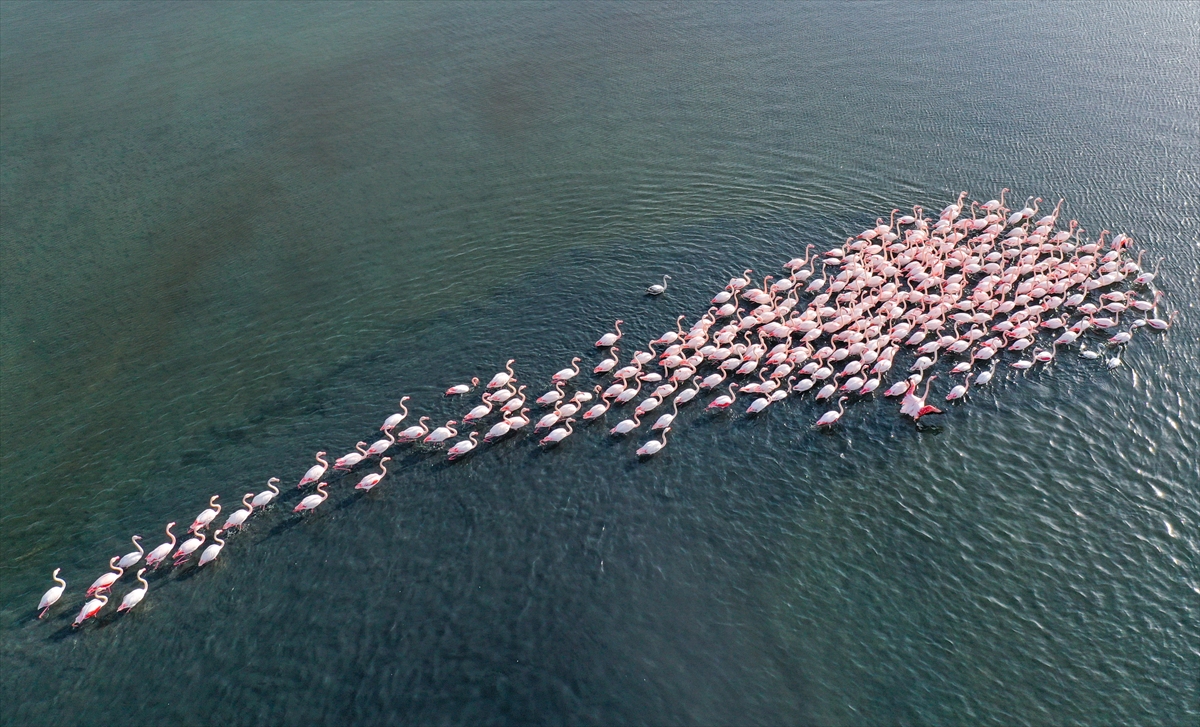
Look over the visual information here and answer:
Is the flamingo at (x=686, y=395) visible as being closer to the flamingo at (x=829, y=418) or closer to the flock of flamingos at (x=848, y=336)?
the flock of flamingos at (x=848, y=336)

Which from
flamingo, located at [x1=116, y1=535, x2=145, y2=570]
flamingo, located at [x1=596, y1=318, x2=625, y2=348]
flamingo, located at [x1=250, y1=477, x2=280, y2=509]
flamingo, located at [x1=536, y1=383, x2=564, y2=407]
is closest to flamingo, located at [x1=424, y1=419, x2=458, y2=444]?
flamingo, located at [x1=536, y1=383, x2=564, y2=407]

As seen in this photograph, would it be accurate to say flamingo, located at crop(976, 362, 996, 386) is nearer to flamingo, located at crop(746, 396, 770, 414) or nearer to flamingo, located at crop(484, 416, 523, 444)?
flamingo, located at crop(746, 396, 770, 414)

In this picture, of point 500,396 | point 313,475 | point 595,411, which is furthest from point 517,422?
point 313,475

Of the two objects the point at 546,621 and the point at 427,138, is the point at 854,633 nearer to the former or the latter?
the point at 546,621

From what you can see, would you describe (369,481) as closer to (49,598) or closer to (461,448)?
(461,448)

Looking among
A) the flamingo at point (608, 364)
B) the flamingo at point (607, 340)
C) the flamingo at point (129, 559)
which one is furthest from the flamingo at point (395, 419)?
the flamingo at point (129, 559)

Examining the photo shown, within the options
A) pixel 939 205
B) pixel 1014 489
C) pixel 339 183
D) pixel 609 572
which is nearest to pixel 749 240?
pixel 939 205
